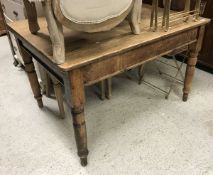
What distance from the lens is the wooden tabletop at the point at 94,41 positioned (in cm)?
98

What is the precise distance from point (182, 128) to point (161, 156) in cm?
28

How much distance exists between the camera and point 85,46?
3.49ft

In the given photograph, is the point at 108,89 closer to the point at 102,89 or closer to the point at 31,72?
the point at 102,89

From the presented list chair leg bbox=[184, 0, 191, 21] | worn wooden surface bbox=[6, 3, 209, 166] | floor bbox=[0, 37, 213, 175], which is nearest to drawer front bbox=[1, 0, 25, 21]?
worn wooden surface bbox=[6, 3, 209, 166]

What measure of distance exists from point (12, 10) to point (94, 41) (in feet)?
3.67

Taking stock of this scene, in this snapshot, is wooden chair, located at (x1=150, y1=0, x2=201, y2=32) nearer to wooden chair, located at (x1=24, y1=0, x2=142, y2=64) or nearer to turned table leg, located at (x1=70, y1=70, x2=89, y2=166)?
wooden chair, located at (x1=24, y1=0, x2=142, y2=64)

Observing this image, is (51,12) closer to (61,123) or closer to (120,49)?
→ (120,49)

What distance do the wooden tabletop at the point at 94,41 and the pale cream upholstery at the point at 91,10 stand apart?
135mm

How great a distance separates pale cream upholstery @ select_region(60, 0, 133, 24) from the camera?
87 cm

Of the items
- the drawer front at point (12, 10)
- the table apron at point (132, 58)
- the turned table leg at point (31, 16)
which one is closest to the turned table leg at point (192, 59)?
the table apron at point (132, 58)

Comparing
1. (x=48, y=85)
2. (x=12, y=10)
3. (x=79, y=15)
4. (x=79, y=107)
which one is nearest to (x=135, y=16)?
(x=79, y=15)

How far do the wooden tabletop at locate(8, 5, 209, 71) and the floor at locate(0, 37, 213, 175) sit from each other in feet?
1.99

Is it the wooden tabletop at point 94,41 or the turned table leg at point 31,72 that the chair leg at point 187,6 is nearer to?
the wooden tabletop at point 94,41

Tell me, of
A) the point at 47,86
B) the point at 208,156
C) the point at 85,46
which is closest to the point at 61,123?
the point at 47,86
